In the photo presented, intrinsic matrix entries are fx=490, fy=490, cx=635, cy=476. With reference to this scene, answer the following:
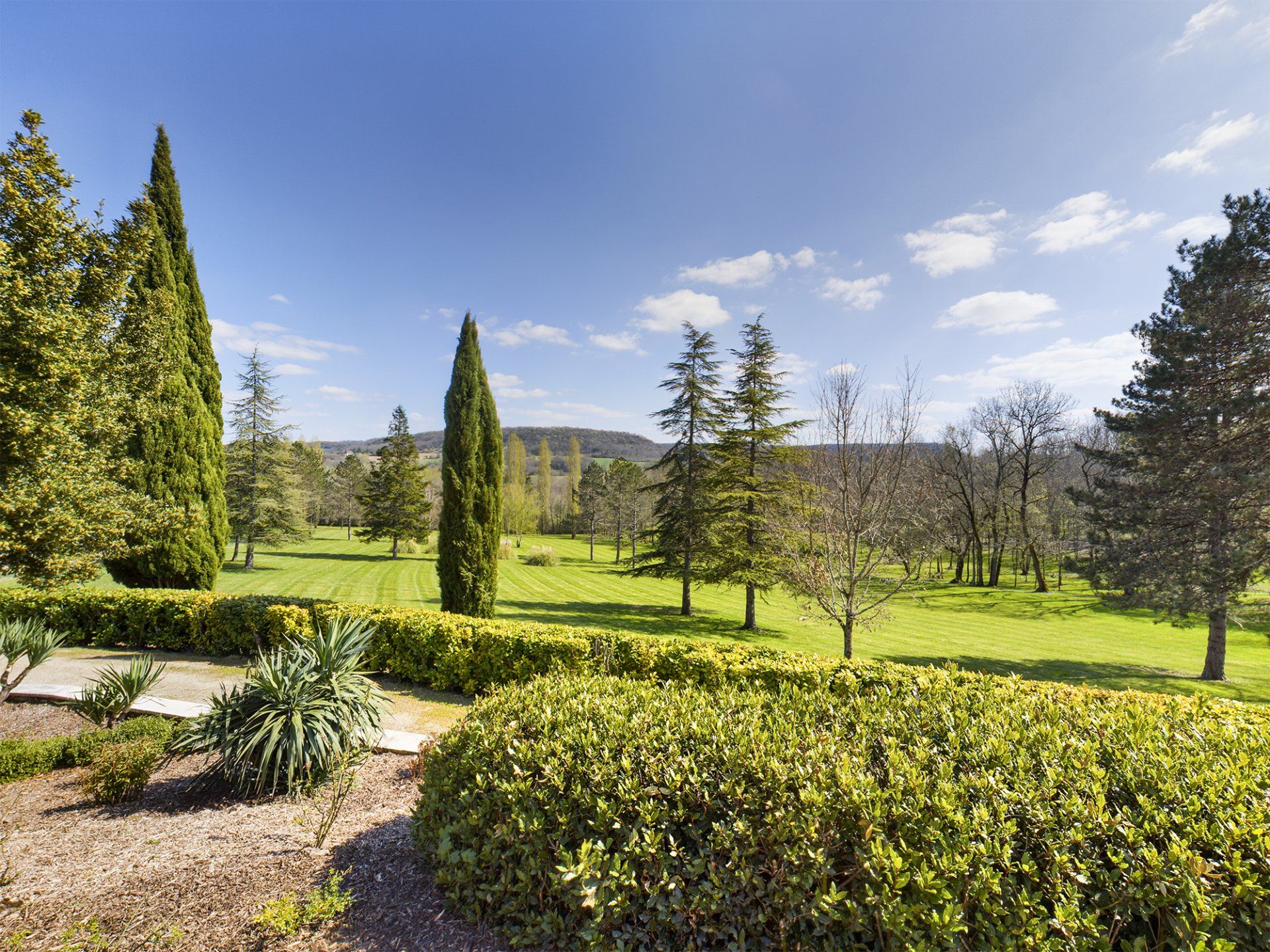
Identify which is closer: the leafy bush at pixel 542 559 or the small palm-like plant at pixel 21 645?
the small palm-like plant at pixel 21 645

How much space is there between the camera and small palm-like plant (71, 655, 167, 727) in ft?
17.1

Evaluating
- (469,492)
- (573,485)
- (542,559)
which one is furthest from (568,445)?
(469,492)

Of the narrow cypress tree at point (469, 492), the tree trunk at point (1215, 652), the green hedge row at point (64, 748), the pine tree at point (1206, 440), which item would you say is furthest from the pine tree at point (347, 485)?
the tree trunk at point (1215, 652)

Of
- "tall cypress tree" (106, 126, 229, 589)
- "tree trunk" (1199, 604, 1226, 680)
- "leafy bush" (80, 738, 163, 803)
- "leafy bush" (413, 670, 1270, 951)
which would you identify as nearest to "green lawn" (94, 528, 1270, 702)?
"tree trunk" (1199, 604, 1226, 680)

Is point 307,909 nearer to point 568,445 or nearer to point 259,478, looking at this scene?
point 259,478

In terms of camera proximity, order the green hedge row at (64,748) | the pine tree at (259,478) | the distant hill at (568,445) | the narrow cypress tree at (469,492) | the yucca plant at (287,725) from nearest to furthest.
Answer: the yucca plant at (287,725), the green hedge row at (64,748), the narrow cypress tree at (469,492), the pine tree at (259,478), the distant hill at (568,445)

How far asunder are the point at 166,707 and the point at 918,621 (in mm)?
22084

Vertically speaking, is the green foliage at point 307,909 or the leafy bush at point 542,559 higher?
the green foliage at point 307,909

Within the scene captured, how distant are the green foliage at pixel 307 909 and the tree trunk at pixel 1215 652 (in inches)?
733

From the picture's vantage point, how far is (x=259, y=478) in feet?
83.0

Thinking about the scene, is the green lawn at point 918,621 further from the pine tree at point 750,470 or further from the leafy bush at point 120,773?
the leafy bush at point 120,773

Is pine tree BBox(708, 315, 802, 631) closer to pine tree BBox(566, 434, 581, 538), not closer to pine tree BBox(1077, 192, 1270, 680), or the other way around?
pine tree BBox(1077, 192, 1270, 680)

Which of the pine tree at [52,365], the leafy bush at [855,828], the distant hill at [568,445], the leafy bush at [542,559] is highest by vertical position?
the distant hill at [568,445]

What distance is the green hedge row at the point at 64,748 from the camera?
445 cm
